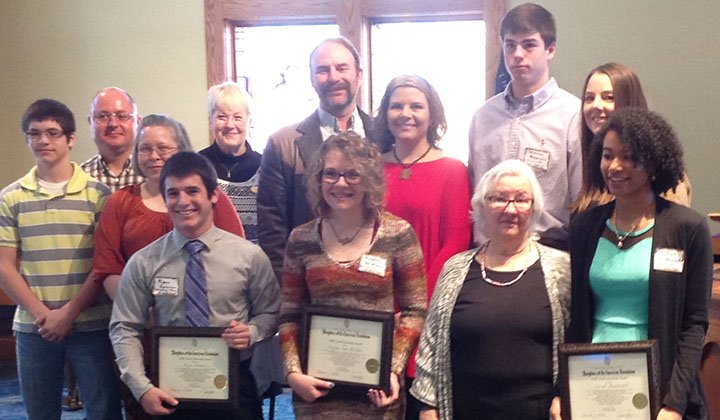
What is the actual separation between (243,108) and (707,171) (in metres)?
2.78

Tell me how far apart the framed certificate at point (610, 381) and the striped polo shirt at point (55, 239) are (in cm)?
184

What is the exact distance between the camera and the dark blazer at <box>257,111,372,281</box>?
289 centimetres

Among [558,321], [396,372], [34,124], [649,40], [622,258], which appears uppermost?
[649,40]

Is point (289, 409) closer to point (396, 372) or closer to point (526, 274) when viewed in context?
point (396, 372)

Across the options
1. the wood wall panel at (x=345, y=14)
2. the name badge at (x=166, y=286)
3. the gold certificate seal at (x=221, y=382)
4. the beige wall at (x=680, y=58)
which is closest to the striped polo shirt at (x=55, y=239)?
the name badge at (x=166, y=286)

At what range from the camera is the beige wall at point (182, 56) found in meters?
4.48

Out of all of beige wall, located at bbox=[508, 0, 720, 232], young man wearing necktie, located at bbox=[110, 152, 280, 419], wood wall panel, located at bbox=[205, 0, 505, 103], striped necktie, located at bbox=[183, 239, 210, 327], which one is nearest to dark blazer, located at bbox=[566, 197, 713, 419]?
young man wearing necktie, located at bbox=[110, 152, 280, 419]

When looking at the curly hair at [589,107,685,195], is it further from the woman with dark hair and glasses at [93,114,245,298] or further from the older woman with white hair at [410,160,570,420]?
the woman with dark hair and glasses at [93,114,245,298]

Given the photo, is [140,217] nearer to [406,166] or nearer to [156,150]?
[156,150]

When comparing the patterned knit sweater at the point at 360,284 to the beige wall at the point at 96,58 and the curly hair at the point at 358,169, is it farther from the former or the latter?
the beige wall at the point at 96,58

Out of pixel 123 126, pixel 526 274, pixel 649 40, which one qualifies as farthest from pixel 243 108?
pixel 649 40

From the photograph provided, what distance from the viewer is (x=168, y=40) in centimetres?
534

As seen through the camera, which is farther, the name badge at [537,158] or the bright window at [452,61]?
the bright window at [452,61]

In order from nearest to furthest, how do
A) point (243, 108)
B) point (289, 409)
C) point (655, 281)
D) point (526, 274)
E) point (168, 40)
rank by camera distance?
point (655, 281), point (526, 274), point (243, 108), point (289, 409), point (168, 40)
